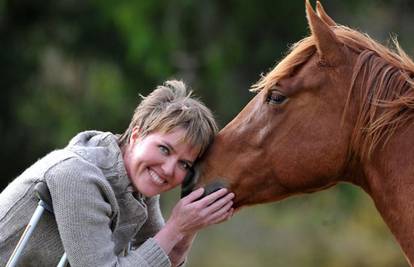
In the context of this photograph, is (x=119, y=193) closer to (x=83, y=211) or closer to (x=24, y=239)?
(x=83, y=211)

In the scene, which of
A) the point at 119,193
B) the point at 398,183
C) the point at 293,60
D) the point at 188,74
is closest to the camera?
the point at 398,183

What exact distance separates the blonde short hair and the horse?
0.27 ft

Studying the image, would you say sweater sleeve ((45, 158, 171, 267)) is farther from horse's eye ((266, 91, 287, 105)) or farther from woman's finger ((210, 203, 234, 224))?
A: horse's eye ((266, 91, 287, 105))

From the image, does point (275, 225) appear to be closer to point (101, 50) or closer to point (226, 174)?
point (101, 50)

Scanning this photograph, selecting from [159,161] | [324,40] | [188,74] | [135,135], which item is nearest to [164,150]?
[159,161]

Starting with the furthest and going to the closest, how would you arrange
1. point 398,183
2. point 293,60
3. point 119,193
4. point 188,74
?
point 188,74 < point 119,193 < point 293,60 < point 398,183

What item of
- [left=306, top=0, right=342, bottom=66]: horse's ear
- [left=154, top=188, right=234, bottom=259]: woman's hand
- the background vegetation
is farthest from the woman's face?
the background vegetation

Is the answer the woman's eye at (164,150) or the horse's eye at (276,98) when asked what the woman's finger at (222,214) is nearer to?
the woman's eye at (164,150)

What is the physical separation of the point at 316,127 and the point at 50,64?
12.3m

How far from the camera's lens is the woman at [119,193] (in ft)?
11.2

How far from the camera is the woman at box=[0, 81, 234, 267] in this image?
3.42m

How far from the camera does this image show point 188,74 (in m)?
12.1

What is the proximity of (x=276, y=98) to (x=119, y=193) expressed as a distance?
2.42ft

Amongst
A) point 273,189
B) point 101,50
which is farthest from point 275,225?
point 273,189
